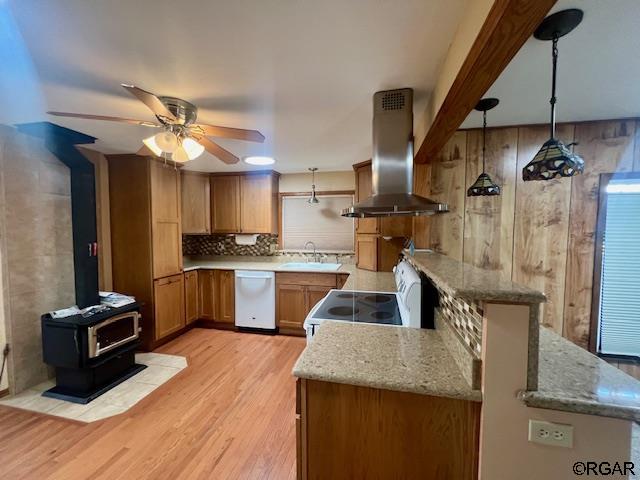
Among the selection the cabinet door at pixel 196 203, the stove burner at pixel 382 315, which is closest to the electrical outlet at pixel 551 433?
the stove burner at pixel 382 315

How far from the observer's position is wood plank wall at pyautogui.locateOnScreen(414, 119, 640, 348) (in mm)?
2168

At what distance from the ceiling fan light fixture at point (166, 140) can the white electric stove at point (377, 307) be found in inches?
57.0

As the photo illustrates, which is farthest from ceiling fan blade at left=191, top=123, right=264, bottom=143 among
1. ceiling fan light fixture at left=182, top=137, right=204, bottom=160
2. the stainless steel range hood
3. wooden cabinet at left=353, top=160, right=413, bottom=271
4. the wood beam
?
wooden cabinet at left=353, top=160, right=413, bottom=271

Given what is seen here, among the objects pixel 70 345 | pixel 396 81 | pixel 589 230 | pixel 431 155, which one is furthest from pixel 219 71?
pixel 589 230

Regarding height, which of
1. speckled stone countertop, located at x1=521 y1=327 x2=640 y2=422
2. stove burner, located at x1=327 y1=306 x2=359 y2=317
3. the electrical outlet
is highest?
speckled stone countertop, located at x1=521 y1=327 x2=640 y2=422

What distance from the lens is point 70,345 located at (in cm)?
228

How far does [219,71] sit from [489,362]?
1.80m

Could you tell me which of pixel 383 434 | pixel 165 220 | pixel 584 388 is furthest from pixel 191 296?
pixel 584 388

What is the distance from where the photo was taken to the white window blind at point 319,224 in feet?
13.4

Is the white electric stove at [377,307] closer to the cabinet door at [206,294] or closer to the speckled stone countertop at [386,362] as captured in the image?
the speckled stone countertop at [386,362]

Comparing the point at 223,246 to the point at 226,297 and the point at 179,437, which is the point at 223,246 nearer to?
the point at 226,297

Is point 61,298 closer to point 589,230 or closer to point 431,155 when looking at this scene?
point 431,155

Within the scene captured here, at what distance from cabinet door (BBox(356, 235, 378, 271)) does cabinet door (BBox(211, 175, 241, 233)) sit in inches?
71.7

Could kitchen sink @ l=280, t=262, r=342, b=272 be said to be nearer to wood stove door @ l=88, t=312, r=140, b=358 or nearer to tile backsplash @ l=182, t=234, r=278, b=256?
tile backsplash @ l=182, t=234, r=278, b=256
